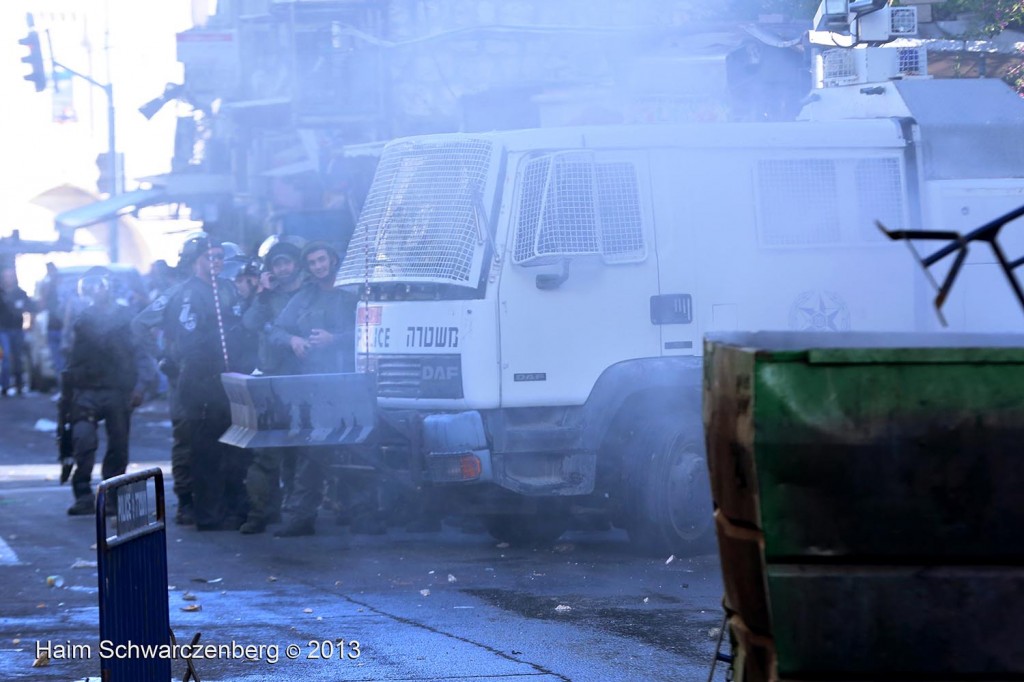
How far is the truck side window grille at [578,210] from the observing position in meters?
8.48

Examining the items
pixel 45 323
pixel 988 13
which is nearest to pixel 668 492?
pixel 988 13

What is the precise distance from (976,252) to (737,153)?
1599 millimetres

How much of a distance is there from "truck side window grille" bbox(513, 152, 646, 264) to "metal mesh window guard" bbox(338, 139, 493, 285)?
0.99 feet

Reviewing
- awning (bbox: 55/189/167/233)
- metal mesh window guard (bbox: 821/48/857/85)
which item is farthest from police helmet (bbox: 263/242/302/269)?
awning (bbox: 55/189/167/233)

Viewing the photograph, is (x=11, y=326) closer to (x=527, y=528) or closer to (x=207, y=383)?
(x=207, y=383)

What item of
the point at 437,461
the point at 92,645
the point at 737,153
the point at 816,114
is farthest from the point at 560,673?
the point at 816,114

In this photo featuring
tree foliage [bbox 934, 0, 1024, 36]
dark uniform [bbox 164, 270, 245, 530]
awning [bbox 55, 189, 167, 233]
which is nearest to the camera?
dark uniform [bbox 164, 270, 245, 530]

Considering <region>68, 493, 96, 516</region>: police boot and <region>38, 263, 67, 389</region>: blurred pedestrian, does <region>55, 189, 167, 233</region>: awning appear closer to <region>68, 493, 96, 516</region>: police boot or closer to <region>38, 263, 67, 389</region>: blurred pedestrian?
<region>38, 263, 67, 389</region>: blurred pedestrian

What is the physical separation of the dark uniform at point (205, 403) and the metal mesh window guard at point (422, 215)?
1553 mm

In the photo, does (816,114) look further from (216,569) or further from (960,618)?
(960,618)

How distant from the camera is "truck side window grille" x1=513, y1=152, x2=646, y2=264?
848 cm

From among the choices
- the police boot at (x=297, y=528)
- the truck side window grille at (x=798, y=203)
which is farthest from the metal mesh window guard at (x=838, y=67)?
the police boot at (x=297, y=528)

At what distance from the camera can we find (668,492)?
869 centimetres

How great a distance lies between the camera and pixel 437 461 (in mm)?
8398
